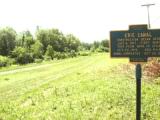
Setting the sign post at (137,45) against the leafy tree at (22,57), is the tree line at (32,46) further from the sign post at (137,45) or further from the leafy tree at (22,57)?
the sign post at (137,45)

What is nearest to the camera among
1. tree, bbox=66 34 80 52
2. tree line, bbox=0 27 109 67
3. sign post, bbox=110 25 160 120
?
sign post, bbox=110 25 160 120

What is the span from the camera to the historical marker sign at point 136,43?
31.1 feet

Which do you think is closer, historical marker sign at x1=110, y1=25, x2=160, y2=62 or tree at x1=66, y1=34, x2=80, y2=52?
historical marker sign at x1=110, y1=25, x2=160, y2=62

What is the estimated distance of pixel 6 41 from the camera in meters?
90.2

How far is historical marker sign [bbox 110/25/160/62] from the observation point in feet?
31.1

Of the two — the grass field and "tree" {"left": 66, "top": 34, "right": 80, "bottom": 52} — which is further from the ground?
"tree" {"left": 66, "top": 34, "right": 80, "bottom": 52}

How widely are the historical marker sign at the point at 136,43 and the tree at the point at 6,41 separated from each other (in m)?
80.4

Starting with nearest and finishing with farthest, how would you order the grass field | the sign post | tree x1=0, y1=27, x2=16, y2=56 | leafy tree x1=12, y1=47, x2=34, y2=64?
1. the sign post
2. the grass field
3. leafy tree x1=12, y1=47, x2=34, y2=64
4. tree x1=0, y1=27, x2=16, y2=56

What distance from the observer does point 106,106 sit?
1228 centimetres

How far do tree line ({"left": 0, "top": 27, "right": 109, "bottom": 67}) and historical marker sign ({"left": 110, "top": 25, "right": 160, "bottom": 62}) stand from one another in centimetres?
5069

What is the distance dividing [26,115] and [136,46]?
452 cm

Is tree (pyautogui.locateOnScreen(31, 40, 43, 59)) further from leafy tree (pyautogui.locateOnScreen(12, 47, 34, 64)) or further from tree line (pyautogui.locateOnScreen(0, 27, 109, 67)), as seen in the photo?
leafy tree (pyautogui.locateOnScreen(12, 47, 34, 64))

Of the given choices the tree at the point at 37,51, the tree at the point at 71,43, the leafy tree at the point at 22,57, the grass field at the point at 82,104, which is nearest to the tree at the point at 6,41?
the tree at the point at 37,51

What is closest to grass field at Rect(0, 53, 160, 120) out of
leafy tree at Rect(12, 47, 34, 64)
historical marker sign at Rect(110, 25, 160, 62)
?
historical marker sign at Rect(110, 25, 160, 62)
